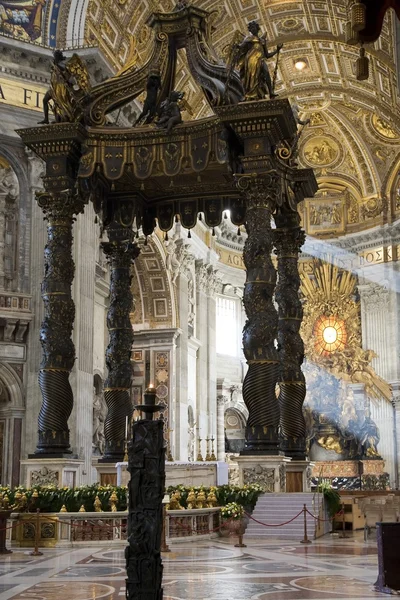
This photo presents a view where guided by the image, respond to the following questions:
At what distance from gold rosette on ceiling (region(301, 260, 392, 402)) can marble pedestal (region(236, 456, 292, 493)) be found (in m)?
21.8

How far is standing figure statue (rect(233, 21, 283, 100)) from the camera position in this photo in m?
12.6

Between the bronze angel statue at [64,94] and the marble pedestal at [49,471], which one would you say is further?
the bronze angel statue at [64,94]

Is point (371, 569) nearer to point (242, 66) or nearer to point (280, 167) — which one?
A: point (280, 167)

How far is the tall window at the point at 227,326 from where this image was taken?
35.0 m

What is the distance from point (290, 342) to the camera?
15.0 m

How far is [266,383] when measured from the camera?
12477 mm

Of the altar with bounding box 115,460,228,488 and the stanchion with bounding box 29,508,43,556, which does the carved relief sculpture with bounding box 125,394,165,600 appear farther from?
the altar with bounding box 115,460,228,488

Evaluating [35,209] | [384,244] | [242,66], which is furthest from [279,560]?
[384,244]

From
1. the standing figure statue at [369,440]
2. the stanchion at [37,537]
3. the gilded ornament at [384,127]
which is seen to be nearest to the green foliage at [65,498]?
the stanchion at [37,537]

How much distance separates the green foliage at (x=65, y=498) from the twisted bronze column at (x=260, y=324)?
214 cm

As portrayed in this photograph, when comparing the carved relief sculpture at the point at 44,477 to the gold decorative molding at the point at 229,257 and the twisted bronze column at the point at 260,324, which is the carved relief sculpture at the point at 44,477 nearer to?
the twisted bronze column at the point at 260,324

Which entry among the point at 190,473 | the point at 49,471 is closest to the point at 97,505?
the point at 49,471

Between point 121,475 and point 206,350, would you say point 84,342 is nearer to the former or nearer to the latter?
point 121,475

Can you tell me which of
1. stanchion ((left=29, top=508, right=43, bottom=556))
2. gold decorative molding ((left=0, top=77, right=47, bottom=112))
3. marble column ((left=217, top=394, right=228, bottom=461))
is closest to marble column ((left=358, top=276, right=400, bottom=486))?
marble column ((left=217, top=394, right=228, bottom=461))
